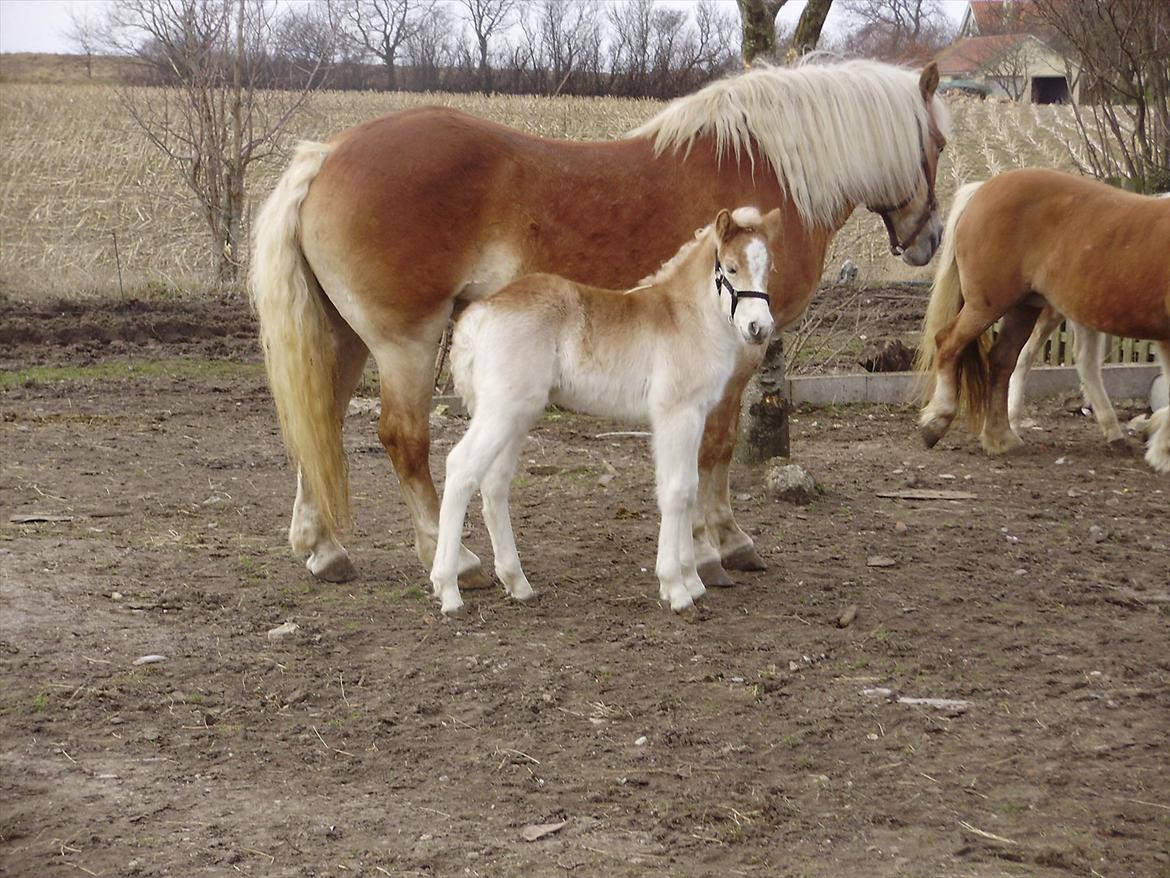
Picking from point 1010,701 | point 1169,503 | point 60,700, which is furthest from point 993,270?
point 60,700

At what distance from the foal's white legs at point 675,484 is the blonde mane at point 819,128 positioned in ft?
4.39

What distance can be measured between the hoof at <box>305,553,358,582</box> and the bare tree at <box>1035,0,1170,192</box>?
29.0 ft

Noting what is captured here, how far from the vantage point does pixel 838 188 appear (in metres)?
5.89

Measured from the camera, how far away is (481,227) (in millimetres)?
5477

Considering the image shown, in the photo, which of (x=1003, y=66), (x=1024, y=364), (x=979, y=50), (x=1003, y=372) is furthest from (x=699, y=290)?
(x=979, y=50)

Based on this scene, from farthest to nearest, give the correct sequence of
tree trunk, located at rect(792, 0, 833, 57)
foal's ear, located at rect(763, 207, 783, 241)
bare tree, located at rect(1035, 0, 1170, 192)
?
bare tree, located at rect(1035, 0, 1170, 192), tree trunk, located at rect(792, 0, 833, 57), foal's ear, located at rect(763, 207, 783, 241)

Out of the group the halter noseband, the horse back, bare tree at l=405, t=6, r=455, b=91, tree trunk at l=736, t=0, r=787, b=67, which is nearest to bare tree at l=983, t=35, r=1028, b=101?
bare tree at l=405, t=6, r=455, b=91

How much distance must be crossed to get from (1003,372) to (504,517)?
4599mm

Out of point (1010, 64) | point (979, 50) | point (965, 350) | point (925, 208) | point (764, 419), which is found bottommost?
point (764, 419)

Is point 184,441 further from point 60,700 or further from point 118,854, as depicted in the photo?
point 118,854

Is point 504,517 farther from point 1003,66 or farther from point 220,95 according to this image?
point 1003,66

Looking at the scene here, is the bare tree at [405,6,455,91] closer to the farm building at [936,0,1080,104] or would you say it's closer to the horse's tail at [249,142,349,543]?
the farm building at [936,0,1080,104]

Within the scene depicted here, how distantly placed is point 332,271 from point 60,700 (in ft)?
6.87

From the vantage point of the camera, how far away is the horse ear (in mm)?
6066
